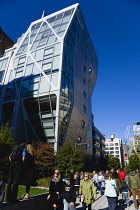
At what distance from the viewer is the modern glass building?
93.7 ft

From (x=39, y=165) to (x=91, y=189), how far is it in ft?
53.3

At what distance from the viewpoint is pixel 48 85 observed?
29.1 m

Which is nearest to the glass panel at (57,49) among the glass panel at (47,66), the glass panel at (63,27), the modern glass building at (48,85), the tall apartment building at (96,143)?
the modern glass building at (48,85)

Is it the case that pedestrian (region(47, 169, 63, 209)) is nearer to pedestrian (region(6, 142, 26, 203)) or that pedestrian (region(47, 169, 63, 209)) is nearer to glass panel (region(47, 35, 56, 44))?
pedestrian (region(6, 142, 26, 203))

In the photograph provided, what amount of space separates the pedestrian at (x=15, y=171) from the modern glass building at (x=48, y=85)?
842 inches

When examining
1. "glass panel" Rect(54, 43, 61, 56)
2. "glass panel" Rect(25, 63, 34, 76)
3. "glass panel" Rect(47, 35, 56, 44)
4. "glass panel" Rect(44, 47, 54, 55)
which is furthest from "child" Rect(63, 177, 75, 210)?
"glass panel" Rect(47, 35, 56, 44)

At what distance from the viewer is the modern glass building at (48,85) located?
93.7 ft

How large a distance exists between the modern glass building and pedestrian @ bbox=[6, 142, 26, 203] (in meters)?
21.4

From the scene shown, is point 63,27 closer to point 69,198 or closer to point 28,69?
point 28,69

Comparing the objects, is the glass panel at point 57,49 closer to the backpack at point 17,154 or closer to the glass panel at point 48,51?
the glass panel at point 48,51

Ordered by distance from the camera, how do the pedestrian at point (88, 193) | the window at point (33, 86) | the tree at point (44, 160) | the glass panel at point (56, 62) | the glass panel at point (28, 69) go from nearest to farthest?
the pedestrian at point (88, 193), the tree at point (44, 160), the glass panel at point (56, 62), the window at point (33, 86), the glass panel at point (28, 69)

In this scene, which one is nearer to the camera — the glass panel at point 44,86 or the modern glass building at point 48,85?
the modern glass building at point 48,85

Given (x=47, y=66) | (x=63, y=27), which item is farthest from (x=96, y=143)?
(x=63, y=27)

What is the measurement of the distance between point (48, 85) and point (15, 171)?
24.8 meters
